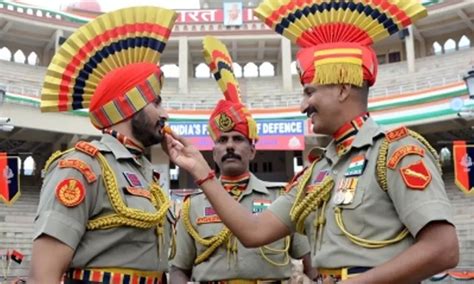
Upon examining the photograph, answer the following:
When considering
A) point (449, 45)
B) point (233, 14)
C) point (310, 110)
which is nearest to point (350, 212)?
point (310, 110)

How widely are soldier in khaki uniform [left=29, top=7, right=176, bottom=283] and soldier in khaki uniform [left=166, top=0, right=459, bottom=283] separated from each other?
31 centimetres

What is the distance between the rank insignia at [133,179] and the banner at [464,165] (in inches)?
305

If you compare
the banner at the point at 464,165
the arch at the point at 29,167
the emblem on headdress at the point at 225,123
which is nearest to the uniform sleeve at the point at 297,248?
the emblem on headdress at the point at 225,123

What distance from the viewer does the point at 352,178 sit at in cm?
227

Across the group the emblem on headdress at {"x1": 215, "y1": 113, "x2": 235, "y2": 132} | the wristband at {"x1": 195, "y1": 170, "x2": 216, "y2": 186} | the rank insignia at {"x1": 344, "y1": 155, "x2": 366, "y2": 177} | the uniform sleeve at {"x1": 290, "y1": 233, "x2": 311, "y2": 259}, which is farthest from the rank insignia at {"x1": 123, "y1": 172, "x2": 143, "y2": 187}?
the uniform sleeve at {"x1": 290, "y1": 233, "x2": 311, "y2": 259}

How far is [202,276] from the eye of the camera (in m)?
3.89

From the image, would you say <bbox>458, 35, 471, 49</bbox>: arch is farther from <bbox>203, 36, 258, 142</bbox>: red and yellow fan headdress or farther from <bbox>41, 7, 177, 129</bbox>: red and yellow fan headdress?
<bbox>41, 7, 177, 129</bbox>: red and yellow fan headdress

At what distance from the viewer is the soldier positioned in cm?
387

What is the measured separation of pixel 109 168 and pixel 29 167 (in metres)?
25.8

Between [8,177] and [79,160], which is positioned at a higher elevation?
[79,160]

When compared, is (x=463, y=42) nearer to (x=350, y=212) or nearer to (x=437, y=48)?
(x=437, y=48)

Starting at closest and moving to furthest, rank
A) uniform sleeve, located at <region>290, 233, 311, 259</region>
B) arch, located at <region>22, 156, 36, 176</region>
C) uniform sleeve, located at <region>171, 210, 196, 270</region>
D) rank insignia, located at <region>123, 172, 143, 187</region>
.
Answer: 1. rank insignia, located at <region>123, 172, 143, 187</region>
2. uniform sleeve, located at <region>171, 210, 196, 270</region>
3. uniform sleeve, located at <region>290, 233, 311, 259</region>
4. arch, located at <region>22, 156, 36, 176</region>

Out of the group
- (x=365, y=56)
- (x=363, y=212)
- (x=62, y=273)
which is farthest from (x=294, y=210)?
(x=62, y=273)

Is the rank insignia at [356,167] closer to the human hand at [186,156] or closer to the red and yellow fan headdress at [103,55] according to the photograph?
the human hand at [186,156]
